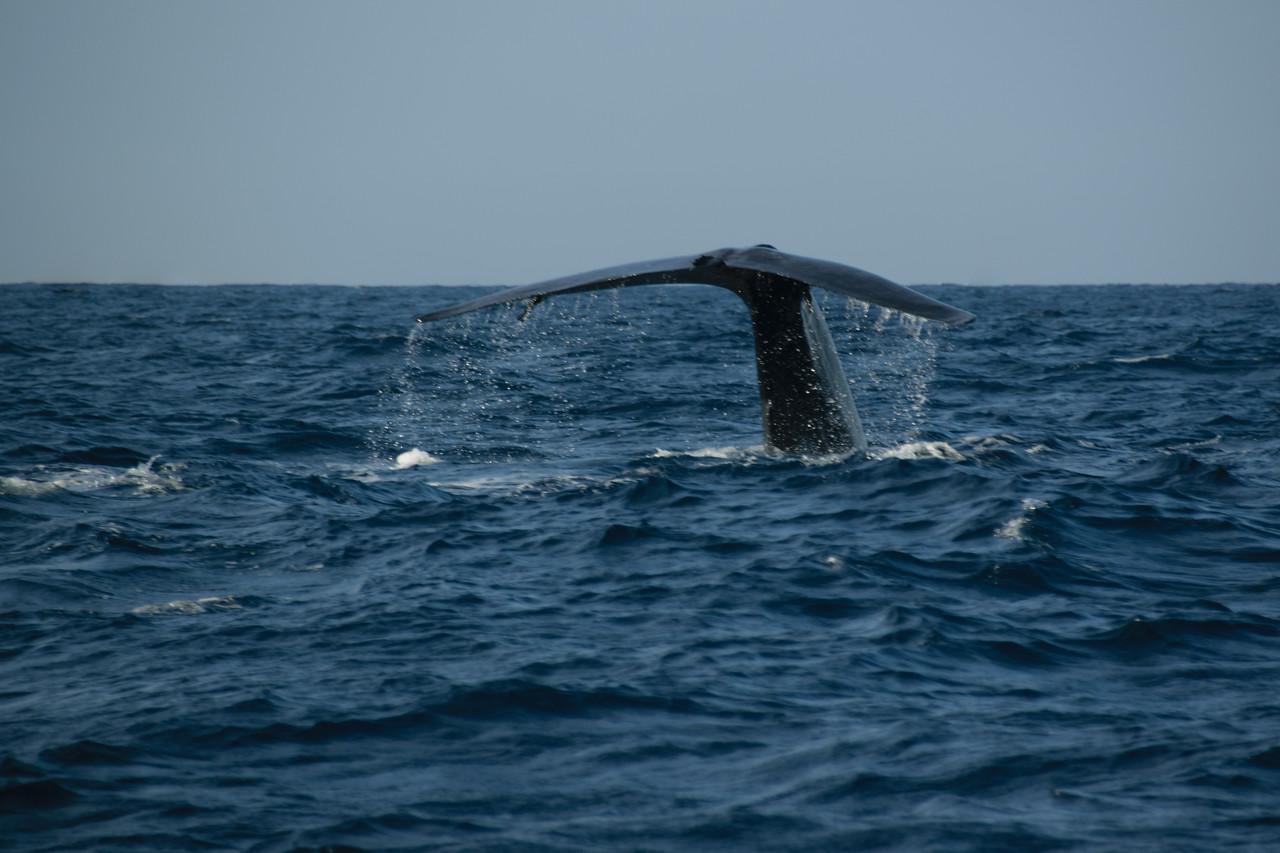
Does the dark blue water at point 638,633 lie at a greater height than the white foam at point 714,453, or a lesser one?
lesser

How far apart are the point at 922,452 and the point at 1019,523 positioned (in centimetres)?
380

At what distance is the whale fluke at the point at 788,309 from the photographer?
36.1 feet

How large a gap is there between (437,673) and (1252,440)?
42.2ft

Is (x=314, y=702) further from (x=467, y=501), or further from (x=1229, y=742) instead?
(x=467, y=501)

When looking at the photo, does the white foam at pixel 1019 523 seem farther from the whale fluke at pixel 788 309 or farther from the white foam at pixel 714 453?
the white foam at pixel 714 453

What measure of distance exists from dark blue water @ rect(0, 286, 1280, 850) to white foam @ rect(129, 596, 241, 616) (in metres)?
0.04

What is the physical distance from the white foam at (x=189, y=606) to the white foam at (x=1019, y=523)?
240 inches

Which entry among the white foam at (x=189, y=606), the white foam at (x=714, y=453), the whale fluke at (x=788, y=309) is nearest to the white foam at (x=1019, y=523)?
the whale fluke at (x=788, y=309)

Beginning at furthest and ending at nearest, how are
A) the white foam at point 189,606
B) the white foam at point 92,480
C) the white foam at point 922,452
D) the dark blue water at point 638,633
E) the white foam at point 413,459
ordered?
the white foam at point 413,459 → the white foam at point 922,452 → the white foam at point 92,480 → the white foam at point 189,606 → the dark blue water at point 638,633

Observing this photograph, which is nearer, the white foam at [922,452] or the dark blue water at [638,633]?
the dark blue water at [638,633]

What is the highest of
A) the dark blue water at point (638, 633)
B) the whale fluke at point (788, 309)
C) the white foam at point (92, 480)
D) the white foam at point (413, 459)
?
the whale fluke at point (788, 309)

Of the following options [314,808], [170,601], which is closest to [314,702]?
[314,808]

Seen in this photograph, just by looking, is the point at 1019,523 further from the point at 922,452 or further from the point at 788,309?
the point at 922,452

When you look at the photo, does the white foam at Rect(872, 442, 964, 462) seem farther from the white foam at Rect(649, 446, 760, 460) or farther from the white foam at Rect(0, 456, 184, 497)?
the white foam at Rect(0, 456, 184, 497)
